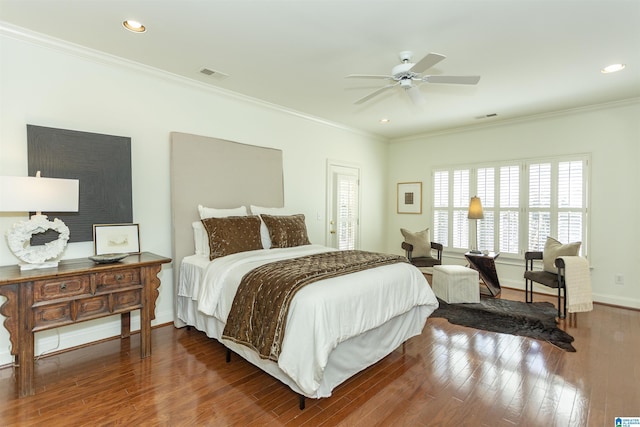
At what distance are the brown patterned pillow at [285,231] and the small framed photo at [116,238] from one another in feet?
4.59

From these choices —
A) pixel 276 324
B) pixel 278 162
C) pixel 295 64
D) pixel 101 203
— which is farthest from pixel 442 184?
pixel 101 203

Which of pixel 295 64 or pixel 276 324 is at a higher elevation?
pixel 295 64

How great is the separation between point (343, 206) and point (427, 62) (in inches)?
140

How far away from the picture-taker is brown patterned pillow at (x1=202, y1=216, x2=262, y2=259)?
10.7ft

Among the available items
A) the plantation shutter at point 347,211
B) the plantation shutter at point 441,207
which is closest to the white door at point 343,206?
the plantation shutter at point 347,211

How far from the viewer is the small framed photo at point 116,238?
9.81 ft

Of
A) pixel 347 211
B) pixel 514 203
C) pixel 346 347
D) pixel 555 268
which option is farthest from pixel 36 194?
pixel 514 203

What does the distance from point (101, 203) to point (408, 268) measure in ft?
9.90

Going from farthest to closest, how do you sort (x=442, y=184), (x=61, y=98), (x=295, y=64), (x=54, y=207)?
(x=442, y=184), (x=295, y=64), (x=61, y=98), (x=54, y=207)

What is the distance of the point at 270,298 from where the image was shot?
2.24 meters

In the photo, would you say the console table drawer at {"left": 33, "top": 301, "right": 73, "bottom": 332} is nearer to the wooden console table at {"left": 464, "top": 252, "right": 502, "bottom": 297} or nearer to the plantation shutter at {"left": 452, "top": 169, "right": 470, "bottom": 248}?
the wooden console table at {"left": 464, "top": 252, "right": 502, "bottom": 297}

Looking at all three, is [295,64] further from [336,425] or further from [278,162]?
[336,425]

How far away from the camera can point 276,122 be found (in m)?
4.66

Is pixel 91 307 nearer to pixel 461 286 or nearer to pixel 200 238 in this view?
pixel 200 238
